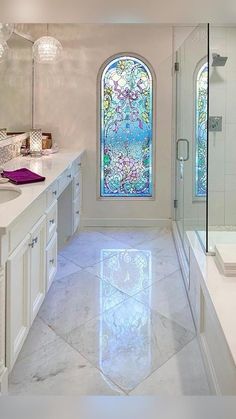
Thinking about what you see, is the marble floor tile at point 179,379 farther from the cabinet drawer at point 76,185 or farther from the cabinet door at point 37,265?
the cabinet drawer at point 76,185

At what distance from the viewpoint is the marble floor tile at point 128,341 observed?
7.35ft

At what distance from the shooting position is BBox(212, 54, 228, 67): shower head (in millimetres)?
3381

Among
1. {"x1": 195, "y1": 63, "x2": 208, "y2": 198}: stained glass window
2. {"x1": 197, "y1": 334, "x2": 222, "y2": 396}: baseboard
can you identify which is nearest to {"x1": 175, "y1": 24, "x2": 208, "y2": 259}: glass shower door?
{"x1": 195, "y1": 63, "x2": 208, "y2": 198}: stained glass window

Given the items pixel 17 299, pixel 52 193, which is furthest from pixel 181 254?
pixel 17 299

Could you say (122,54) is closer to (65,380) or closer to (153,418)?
(65,380)

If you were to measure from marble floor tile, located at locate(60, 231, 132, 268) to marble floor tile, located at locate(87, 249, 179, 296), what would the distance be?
85mm

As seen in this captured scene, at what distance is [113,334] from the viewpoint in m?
2.63

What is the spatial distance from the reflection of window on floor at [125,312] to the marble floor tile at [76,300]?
0.02 m

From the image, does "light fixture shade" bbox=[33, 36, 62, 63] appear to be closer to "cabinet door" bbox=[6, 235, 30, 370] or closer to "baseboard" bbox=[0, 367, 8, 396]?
"cabinet door" bbox=[6, 235, 30, 370]

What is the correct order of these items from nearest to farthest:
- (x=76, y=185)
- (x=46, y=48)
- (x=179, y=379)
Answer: (x=179, y=379) < (x=46, y=48) < (x=76, y=185)

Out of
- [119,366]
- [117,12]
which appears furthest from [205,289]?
[117,12]

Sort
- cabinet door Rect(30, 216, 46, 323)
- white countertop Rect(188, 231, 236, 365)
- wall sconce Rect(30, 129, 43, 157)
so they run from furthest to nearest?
wall sconce Rect(30, 129, 43, 157) → cabinet door Rect(30, 216, 46, 323) → white countertop Rect(188, 231, 236, 365)

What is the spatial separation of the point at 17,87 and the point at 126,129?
1336mm

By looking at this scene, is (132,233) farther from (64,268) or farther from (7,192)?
(7,192)
